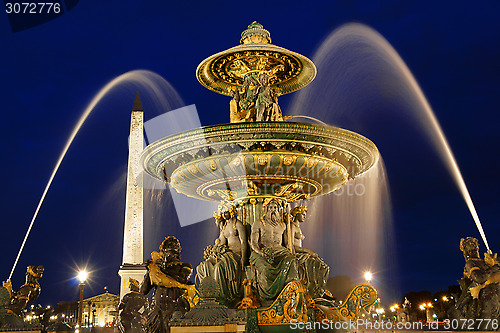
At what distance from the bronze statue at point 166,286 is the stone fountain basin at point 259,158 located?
3.08 meters

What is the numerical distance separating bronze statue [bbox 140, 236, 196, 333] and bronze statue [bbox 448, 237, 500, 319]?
4.94 metres

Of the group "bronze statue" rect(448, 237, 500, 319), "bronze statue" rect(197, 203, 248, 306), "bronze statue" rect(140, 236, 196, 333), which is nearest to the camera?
"bronze statue" rect(140, 236, 196, 333)

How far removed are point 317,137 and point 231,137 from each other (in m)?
1.58

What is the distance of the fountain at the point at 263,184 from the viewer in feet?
31.4

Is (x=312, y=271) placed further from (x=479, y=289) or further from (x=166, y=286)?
(x=166, y=286)

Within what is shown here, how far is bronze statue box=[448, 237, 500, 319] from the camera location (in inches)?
344

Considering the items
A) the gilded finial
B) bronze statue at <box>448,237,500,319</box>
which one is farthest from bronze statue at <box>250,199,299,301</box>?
the gilded finial

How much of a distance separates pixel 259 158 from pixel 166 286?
12.4ft

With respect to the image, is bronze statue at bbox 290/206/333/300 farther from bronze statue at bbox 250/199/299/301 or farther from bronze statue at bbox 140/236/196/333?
bronze statue at bbox 140/236/196/333

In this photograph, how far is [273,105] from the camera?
11844 millimetres

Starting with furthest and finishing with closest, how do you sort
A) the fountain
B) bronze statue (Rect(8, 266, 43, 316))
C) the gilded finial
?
1. the gilded finial
2. bronze statue (Rect(8, 266, 43, 316))
3. the fountain

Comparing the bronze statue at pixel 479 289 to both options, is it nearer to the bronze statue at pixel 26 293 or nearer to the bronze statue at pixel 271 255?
the bronze statue at pixel 271 255

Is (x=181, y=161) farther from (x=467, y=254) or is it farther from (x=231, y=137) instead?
(x=467, y=254)

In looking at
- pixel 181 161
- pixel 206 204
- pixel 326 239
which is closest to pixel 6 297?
pixel 181 161
